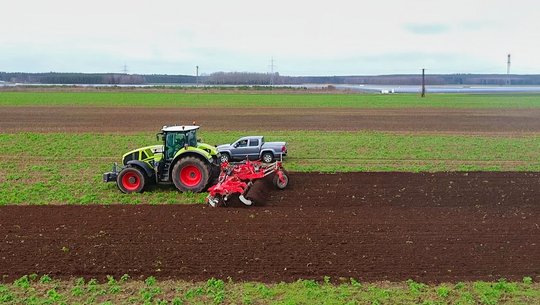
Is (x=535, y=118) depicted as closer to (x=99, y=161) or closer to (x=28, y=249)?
(x=99, y=161)

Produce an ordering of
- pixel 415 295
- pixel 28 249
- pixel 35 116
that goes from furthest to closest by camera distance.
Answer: pixel 35 116
pixel 28 249
pixel 415 295

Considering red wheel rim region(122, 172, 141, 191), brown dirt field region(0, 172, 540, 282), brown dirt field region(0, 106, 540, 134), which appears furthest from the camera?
brown dirt field region(0, 106, 540, 134)

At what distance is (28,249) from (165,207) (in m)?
4.24

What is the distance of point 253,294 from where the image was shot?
32.4 feet

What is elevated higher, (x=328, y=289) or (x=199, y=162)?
(x=199, y=162)

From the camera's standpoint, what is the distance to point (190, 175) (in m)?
17.8

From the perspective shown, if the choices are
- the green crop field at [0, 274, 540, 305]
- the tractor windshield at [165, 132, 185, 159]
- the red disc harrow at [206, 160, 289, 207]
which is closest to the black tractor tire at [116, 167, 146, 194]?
the tractor windshield at [165, 132, 185, 159]

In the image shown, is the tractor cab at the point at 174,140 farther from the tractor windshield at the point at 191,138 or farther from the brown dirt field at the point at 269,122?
the brown dirt field at the point at 269,122

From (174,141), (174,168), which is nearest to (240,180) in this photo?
(174,168)

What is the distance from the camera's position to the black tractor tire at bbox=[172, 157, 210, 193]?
57.5ft

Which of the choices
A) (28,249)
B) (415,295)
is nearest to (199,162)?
(28,249)

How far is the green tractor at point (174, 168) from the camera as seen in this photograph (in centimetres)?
1758

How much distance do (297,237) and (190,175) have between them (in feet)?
19.3

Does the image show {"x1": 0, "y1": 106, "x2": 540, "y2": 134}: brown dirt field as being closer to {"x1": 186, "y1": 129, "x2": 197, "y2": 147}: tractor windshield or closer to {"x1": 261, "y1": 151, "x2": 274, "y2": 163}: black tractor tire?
{"x1": 261, "y1": 151, "x2": 274, "y2": 163}: black tractor tire
